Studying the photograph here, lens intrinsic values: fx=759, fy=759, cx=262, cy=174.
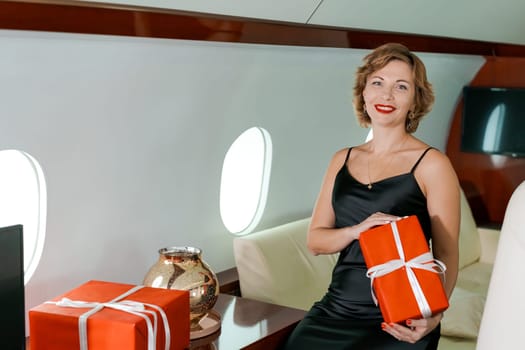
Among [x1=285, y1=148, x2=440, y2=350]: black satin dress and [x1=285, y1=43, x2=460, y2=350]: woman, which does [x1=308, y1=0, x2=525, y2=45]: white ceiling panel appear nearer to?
[x1=285, y1=43, x2=460, y2=350]: woman

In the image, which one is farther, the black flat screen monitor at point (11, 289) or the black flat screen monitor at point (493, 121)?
the black flat screen monitor at point (493, 121)

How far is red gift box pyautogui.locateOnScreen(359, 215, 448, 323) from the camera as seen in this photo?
7.56 feet

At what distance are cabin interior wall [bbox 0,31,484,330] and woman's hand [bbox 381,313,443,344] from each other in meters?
1.30

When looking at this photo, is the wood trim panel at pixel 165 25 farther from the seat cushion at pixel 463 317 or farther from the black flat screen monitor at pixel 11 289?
the seat cushion at pixel 463 317

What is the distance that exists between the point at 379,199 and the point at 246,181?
1731mm

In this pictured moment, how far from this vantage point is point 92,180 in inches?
119

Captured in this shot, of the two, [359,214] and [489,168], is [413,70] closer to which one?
[359,214]

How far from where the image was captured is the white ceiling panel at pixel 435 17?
3.30 metres

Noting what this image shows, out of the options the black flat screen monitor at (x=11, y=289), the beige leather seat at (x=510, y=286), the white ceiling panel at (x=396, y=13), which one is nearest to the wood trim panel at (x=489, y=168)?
the white ceiling panel at (x=396, y=13)

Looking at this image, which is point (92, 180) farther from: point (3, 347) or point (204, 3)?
point (3, 347)

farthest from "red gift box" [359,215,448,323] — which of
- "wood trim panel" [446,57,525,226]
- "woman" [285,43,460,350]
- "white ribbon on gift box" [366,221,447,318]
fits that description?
"wood trim panel" [446,57,525,226]

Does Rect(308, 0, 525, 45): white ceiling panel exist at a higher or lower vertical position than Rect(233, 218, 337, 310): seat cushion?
higher

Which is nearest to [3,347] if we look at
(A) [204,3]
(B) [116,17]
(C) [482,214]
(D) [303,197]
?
(B) [116,17]

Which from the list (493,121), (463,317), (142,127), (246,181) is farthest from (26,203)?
(493,121)
